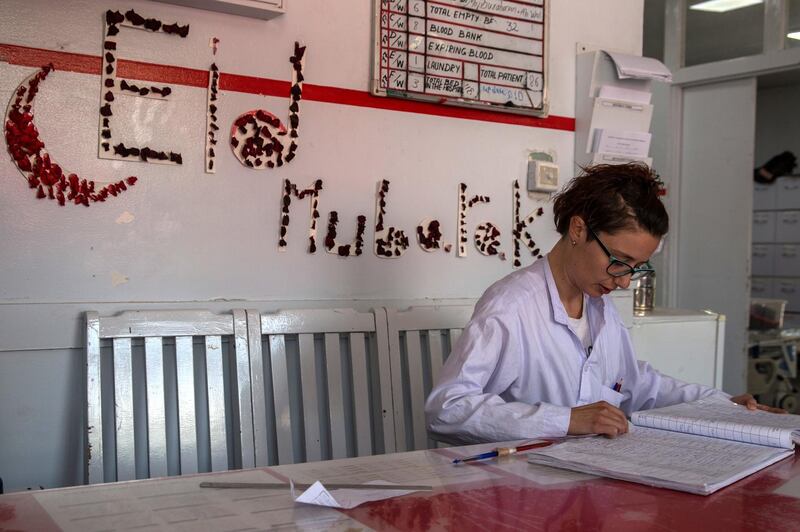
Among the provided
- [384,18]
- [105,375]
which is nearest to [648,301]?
[384,18]

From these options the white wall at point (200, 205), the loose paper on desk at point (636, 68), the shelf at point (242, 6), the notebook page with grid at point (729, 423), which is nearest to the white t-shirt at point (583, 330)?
the notebook page with grid at point (729, 423)

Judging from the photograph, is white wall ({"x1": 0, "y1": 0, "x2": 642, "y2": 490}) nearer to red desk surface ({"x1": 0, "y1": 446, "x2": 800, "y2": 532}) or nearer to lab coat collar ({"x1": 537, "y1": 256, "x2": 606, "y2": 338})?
lab coat collar ({"x1": 537, "y1": 256, "x2": 606, "y2": 338})

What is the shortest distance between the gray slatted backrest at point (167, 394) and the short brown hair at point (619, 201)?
1.08 meters

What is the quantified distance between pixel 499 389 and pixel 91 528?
125 cm

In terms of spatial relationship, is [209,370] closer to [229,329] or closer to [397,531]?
[229,329]

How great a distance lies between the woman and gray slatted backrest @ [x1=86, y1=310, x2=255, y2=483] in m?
0.76

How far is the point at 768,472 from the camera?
167 cm

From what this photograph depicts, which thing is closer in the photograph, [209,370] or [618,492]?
[618,492]

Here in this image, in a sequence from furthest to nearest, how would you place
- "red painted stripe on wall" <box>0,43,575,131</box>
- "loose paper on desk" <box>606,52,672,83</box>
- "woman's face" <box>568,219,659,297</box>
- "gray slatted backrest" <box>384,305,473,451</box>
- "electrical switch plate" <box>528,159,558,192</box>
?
"loose paper on desk" <box>606,52,672,83</box> < "electrical switch plate" <box>528,159,558,192</box> < "gray slatted backrest" <box>384,305,473,451</box> < "red painted stripe on wall" <box>0,43,575,131</box> < "woman's face" <box>568,219,659,297</box>

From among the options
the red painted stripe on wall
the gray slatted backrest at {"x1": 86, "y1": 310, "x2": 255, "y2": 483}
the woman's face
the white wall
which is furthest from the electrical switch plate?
the gray slatted backrest at {"x1": 86, "y1": 310, "x2": 255, "y2": 483}

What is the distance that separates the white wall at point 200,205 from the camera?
2.35 metres

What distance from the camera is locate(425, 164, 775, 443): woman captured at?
2.06 metres

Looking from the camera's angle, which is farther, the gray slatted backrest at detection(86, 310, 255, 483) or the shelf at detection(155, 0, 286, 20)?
the shelf at detection(155, 0, 286, 20)

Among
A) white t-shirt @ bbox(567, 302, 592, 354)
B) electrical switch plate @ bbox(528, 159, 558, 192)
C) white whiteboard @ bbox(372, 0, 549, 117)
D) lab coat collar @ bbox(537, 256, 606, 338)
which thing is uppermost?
white whiteboard @ bbox(372, 0, 549, 117)
